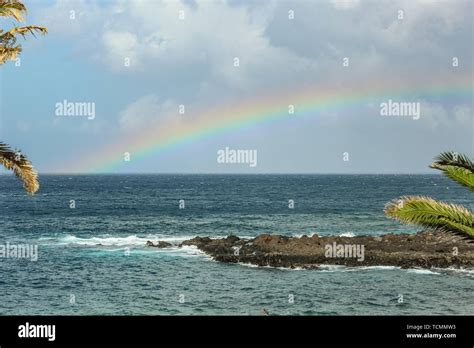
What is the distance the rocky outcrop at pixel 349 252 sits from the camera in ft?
160

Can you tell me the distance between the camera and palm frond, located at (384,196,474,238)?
1148 cm

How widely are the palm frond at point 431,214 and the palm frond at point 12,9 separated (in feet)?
30.5

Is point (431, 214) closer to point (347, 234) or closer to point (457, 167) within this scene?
point (457, 167)

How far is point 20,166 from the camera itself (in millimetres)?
13578

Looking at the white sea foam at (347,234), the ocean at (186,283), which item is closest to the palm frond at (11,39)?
the ocean at (186,283)

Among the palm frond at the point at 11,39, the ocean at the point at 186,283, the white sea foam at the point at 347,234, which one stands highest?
the palm frond at the point at 11,39

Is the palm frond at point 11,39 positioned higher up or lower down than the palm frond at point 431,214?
higher up

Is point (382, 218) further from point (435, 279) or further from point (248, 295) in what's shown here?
point (248, 295)

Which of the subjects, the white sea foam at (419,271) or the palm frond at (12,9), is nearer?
the palm frond at (12,9)

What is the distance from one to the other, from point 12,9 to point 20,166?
3627 millimetres

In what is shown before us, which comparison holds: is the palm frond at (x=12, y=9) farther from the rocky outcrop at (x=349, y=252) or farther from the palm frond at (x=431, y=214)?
the rocky outcrop at (x=349, y=252)
